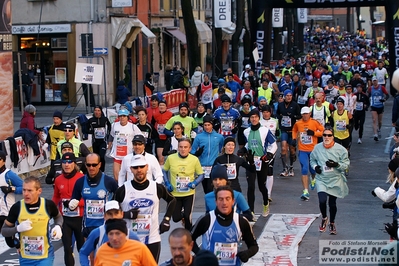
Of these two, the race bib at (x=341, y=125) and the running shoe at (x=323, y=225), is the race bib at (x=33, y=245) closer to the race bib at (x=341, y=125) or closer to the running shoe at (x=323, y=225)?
the running shoe at (x=323, y=225)

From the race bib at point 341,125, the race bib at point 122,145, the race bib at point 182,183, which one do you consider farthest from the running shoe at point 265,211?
the race bib at point 341,125

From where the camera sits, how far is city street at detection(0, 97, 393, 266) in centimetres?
1275

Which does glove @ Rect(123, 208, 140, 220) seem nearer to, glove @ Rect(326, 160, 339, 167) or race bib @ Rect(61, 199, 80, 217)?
race bib @ Rect(61, 199, 80, 217)

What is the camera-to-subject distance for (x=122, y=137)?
1667 cm

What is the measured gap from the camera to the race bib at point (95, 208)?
1042 cm

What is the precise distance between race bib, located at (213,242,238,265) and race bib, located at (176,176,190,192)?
12.9 feet

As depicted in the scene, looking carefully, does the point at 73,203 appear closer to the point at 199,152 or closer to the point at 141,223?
the point at 141,223

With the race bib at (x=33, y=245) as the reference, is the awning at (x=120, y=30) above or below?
A: above

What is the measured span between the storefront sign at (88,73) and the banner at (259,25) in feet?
39.2

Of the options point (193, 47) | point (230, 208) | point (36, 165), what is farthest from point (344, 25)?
point (230, 208)

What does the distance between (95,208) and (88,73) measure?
14.0m

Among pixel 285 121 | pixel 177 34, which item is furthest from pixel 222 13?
pixel 285 121

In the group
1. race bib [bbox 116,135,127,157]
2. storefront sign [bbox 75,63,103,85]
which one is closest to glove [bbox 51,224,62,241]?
race bib [bbox 116,135,127,157]

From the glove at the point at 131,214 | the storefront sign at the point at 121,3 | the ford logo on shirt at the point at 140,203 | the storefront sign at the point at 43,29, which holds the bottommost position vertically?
the glove at the point at 131,214
